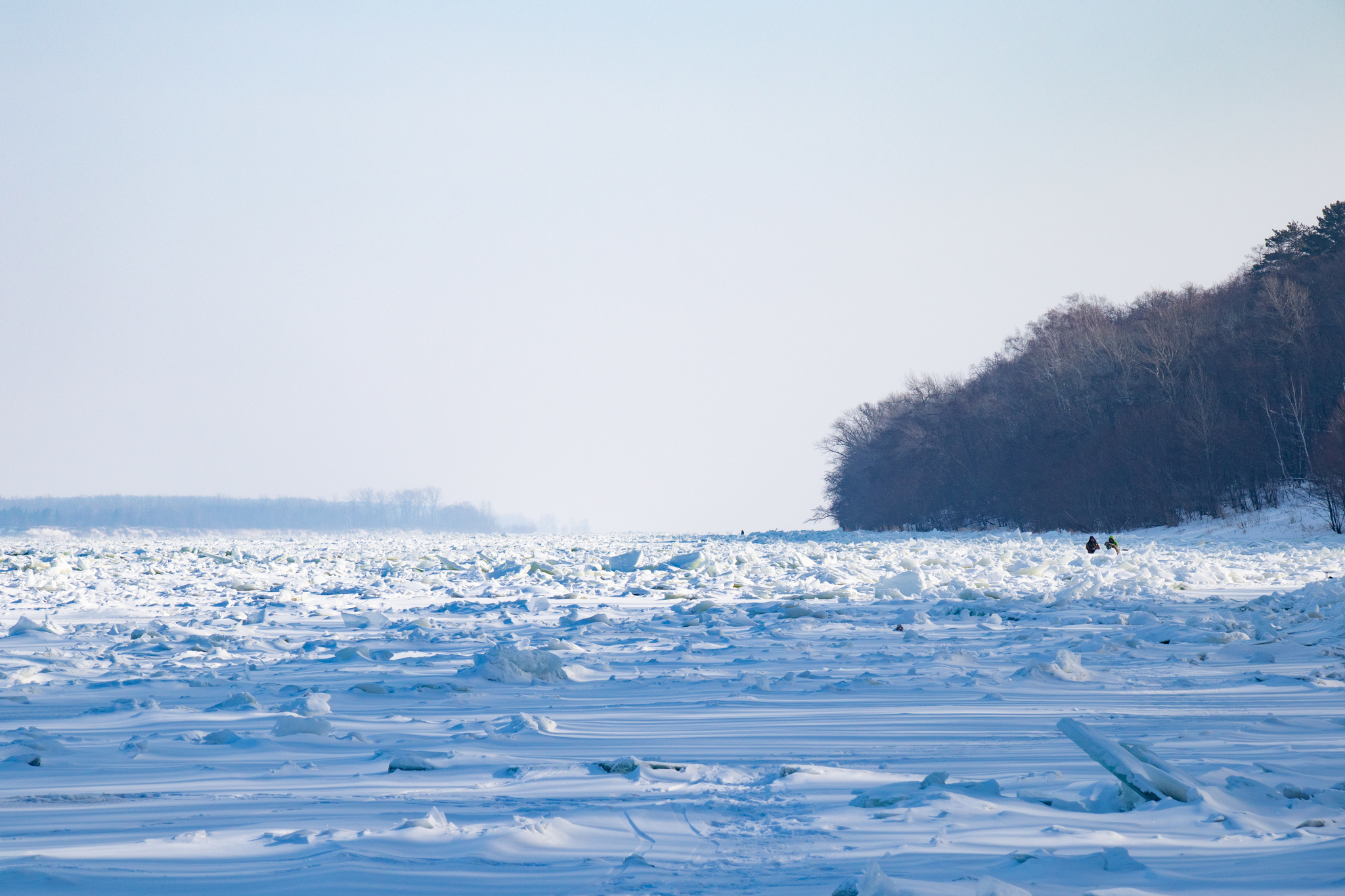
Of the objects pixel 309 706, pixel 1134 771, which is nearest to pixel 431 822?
pixel 309 706

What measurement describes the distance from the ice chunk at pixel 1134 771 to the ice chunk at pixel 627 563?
14.1m

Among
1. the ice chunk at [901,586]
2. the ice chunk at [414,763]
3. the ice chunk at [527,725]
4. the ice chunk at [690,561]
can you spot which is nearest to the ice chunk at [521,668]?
the ice chunk at [527,725]

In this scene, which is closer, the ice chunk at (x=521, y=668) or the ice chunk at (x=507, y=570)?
the ice chunk at (x=521, y=668)

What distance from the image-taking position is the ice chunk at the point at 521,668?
6207 mm

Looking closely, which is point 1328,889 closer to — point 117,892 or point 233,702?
point 117,892

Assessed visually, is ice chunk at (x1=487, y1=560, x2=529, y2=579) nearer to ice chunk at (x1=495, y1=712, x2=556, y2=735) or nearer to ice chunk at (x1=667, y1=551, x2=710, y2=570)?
ice chunk at (x1=667, y1=551, x2=710, y2=570)

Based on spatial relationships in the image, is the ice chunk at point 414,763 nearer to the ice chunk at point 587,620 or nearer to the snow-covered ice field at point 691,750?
the snow-covered ice field at point 691,750

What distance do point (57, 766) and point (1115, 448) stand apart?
35220 mm

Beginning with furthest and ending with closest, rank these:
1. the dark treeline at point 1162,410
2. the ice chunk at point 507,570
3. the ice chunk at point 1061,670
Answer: the dark treeline at point 1162,410, the ice chunk at point 507,570, the ice chunk at point 1061,670

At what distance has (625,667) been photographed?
6.75 meters

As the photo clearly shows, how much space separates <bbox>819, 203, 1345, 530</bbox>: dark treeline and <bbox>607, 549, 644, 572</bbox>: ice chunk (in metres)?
17.3

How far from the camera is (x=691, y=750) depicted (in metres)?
4.29

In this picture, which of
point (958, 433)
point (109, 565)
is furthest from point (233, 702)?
point (958, 433)

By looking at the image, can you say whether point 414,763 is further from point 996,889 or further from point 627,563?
point 627,563
